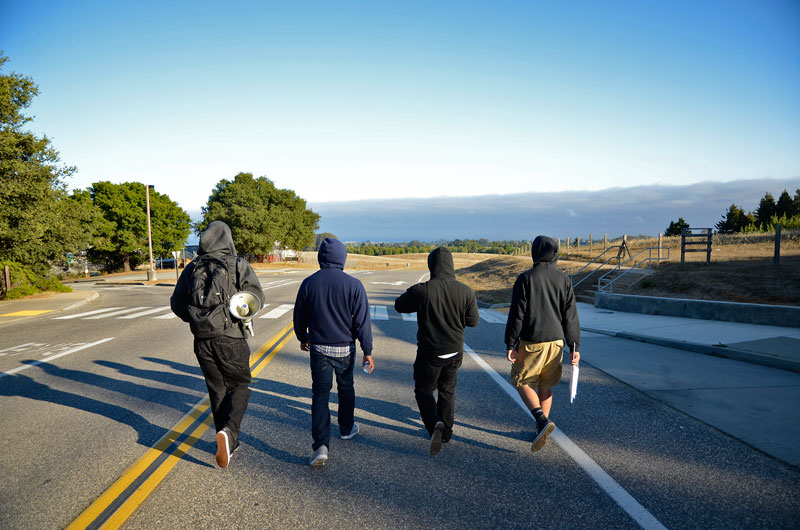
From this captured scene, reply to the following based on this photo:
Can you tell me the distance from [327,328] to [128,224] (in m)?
56.4

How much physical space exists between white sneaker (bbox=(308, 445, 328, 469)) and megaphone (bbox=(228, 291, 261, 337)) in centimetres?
132

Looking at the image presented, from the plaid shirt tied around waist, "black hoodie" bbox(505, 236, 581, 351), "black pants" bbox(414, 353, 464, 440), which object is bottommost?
"black pants" bbox(414, 353, 464, 440)

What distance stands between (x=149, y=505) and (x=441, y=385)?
2.57 m

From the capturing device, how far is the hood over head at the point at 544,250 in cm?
457

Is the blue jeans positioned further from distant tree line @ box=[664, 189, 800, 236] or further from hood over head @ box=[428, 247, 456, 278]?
distant tree line @ box=[664, 189, 800, 236]

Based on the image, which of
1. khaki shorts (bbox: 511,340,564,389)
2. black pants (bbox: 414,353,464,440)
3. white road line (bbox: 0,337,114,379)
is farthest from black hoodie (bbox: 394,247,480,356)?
white road line (bbox: 0,337,114,379)

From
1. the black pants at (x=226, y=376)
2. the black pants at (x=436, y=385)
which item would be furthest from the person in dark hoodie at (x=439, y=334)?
the black pants at (x=226, y=376)

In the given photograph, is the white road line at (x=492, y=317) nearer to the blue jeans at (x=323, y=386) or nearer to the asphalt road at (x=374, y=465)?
the asphalt road at (x=374, y=465)

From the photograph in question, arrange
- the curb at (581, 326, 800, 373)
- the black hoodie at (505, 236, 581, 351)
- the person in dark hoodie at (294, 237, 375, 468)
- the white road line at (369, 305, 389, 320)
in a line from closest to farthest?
the person in dark hoodie at (294, 237, 375, 468), the black hoodie at (505, 236, 581, 351), the curb at (581, 326, 800, 373), the white road line at (369, 305, 389, 320)

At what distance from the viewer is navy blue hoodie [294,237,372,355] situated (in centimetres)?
411

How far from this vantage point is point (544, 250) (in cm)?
458

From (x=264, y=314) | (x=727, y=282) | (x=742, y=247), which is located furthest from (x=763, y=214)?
(x=264, y=314)

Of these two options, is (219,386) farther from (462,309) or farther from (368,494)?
(462,309)

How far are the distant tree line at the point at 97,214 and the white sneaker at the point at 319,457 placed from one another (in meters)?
17.1
